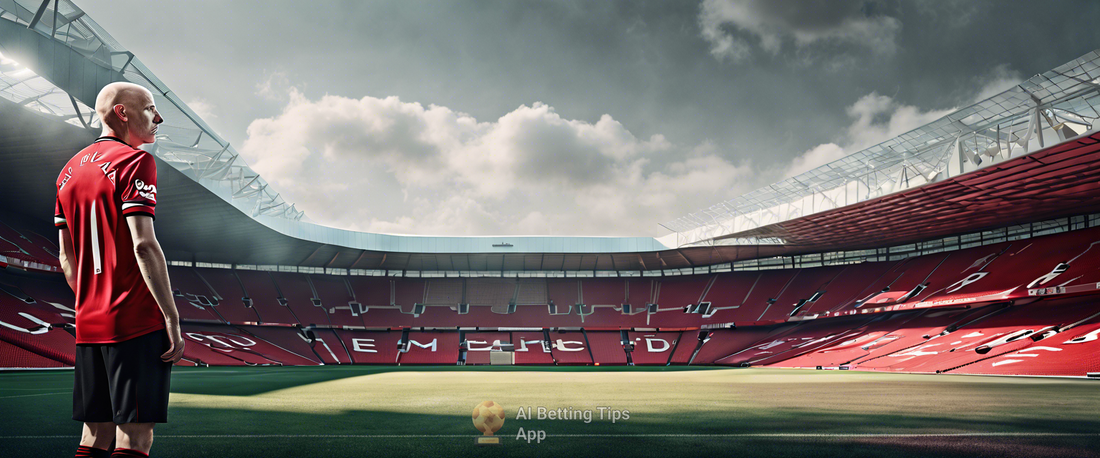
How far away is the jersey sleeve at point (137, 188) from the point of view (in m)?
3.00

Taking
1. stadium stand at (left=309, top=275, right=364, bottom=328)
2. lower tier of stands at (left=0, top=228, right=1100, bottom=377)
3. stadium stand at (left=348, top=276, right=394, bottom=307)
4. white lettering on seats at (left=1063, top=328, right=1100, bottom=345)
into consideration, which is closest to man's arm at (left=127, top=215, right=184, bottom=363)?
lower tier of stands at (left=0, top=228, right=1100, bottom=377)

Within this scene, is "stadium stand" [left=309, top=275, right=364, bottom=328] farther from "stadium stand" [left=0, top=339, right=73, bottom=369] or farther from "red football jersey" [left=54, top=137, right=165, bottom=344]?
"red football jersey" [left=54, top=137, right=165, bottom=344]

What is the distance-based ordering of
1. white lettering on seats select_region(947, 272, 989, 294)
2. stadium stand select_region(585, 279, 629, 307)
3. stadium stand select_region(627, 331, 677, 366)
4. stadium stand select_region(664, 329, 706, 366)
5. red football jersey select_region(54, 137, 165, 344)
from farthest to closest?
stadium stand select_region(585, 279, 629, 307)
stadium stand select_region(627, 331, 677, 366)
stadium stand select_region(664, 329, 706, 366)
white lettering on seats select_region(947, 272, 989, 294)
red football jersey select_region(54, 137, 165, 344)

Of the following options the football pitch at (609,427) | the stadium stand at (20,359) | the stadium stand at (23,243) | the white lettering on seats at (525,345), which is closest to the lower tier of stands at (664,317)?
the stadium stand at (20,359)

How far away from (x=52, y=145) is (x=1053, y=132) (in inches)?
1457

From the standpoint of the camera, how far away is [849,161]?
29.3 meters

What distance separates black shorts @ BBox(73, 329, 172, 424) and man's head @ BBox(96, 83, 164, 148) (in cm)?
121

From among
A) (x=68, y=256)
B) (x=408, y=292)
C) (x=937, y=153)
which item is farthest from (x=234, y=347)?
(x=937, y=153)

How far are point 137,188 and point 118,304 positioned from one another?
626mm

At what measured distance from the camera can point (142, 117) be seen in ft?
11.3

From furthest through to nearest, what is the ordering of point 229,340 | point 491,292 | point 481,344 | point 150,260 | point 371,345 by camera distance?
point 491,292 < point 481,344 < point 371,345 < point 229,340 < point 150,260

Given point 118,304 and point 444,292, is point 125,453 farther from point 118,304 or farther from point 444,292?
point 444,292

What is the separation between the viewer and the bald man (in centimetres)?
299

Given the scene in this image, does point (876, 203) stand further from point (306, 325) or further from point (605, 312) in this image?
point (306, 325)
